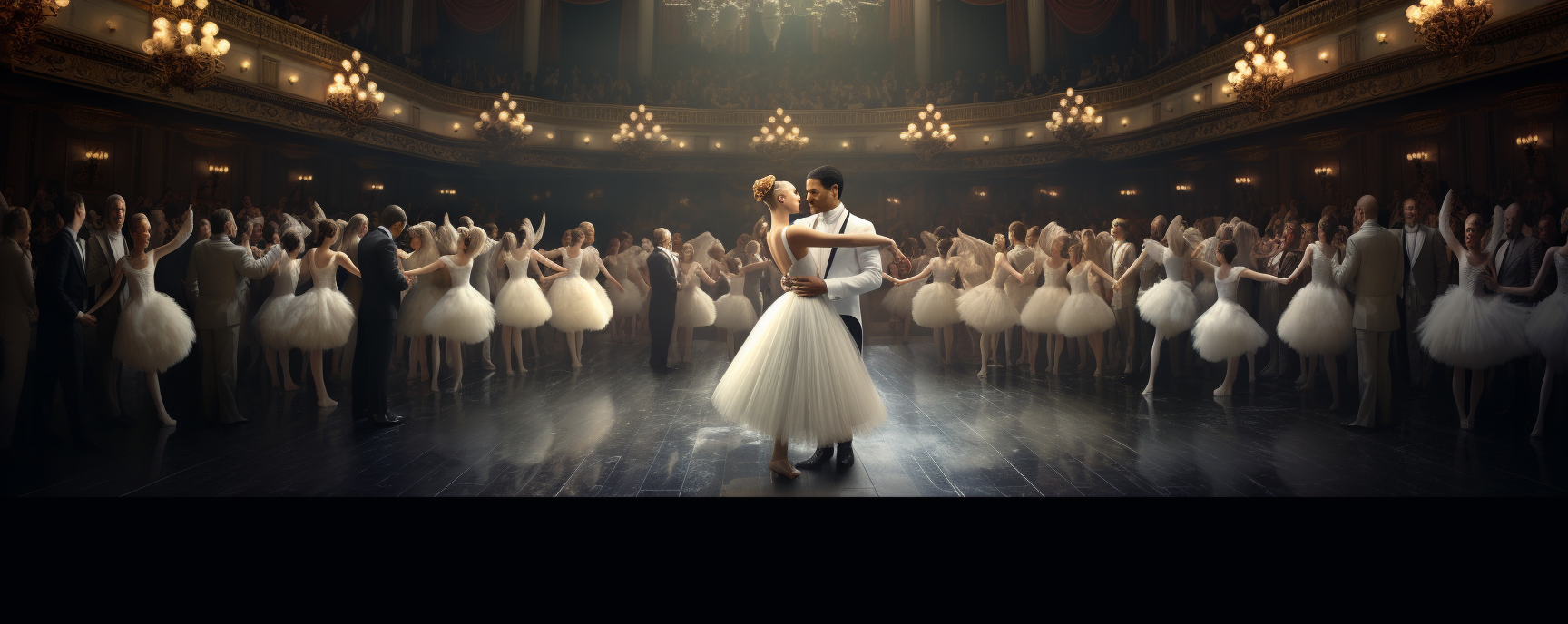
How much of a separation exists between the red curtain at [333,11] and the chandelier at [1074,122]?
558 inches

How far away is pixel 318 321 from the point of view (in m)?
5.29

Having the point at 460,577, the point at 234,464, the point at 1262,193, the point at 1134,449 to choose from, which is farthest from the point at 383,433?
the point at 1262,193

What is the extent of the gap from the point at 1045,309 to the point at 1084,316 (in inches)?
15.3

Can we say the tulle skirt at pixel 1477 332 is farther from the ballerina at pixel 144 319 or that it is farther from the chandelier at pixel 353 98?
the chandelier at pixel 353 98

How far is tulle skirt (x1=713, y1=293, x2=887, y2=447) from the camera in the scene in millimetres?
3031

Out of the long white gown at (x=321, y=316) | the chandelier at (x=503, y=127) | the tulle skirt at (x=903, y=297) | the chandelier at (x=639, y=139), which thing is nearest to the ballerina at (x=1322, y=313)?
the tulle skirt at (x=903, y=297)

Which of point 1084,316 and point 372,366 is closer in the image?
point 372,366

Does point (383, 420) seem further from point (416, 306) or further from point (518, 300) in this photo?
point (518, 300)

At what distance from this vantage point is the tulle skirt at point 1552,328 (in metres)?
4.02

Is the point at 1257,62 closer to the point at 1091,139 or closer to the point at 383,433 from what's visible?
the point at 1091,139

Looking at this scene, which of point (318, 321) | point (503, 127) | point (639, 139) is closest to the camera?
point (318, 321)

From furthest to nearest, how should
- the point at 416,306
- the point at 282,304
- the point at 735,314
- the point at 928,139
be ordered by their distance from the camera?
1. the point at 928,139
2. the point at 735,314
3. the point at 416,306
4. the point at 282,304

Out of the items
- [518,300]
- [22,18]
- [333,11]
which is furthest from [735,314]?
[333,11]

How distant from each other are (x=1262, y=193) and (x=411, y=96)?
56.6 feet
